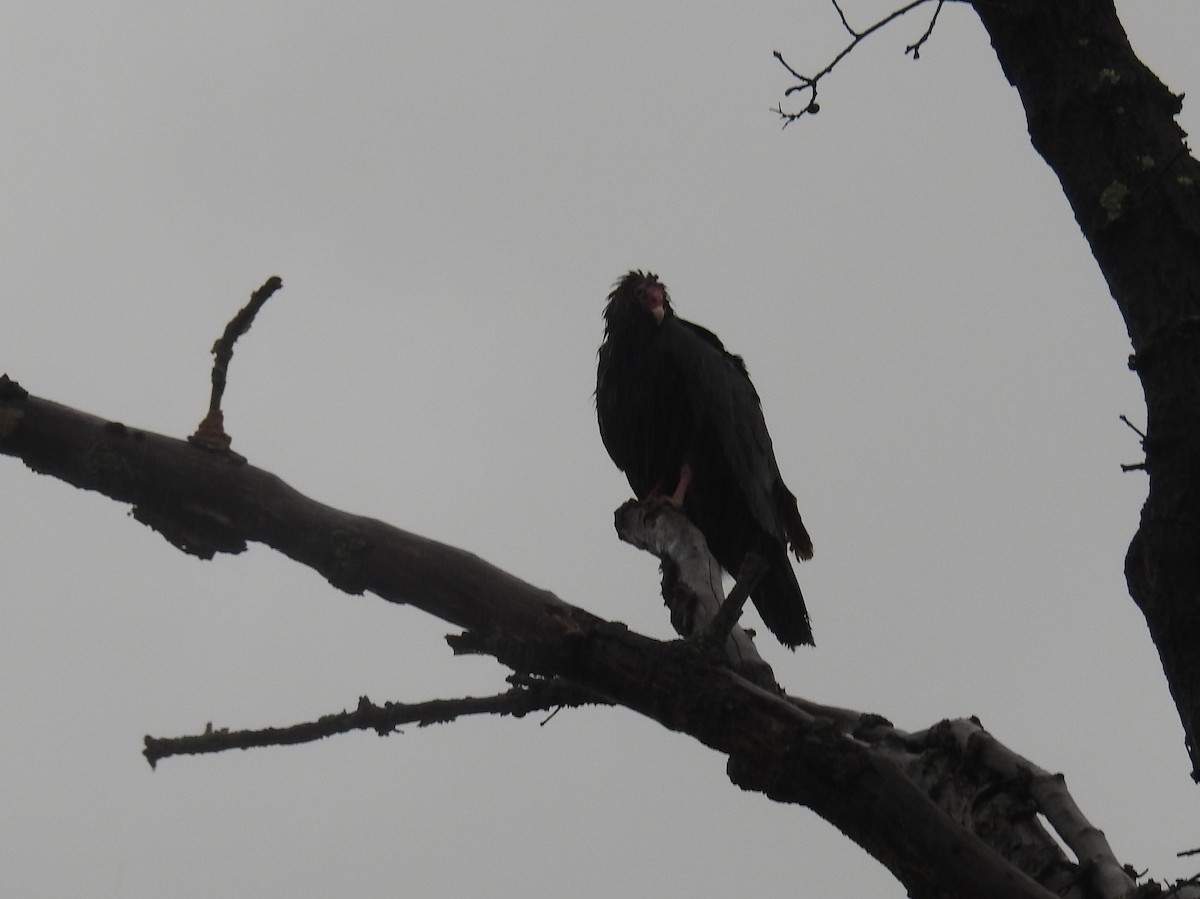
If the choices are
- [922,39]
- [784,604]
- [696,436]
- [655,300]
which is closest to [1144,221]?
[922,39]

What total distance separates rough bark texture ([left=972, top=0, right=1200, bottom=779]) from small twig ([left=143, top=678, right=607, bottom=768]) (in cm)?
106

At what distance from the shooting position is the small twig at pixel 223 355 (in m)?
2.19

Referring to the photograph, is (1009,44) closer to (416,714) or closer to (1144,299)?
(1144,299)

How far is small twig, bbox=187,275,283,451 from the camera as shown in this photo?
2191 millimetres

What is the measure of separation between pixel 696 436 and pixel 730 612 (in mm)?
2914

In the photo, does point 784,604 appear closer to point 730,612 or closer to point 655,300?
point 655,300

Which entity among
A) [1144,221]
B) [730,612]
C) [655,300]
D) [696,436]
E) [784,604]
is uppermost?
[655,300]

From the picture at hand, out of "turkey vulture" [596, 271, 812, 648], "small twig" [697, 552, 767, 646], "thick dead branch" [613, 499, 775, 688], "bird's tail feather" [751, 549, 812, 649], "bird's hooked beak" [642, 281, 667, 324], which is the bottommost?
"small twig" [697, 552, 767, 646]

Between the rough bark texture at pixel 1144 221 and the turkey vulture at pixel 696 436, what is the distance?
2592 mm

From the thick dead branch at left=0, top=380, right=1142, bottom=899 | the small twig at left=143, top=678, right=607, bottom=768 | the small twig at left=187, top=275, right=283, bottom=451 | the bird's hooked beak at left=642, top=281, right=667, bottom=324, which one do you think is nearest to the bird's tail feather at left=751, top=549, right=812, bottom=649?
the bird's hooked beak at left=642, top=281, right=667, bottom=324

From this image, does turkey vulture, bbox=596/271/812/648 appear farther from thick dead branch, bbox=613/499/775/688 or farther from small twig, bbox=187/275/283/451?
small twig, bbox=187/275/283/451

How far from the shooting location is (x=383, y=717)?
2.41m

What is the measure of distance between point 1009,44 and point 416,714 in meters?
1.76

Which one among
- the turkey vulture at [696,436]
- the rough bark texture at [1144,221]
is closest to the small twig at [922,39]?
the rough bark texture at [1144,221]
